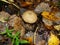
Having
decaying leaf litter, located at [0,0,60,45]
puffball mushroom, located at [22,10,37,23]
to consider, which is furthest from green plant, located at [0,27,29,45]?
puffball mushroom, located at [22,10,37,23]

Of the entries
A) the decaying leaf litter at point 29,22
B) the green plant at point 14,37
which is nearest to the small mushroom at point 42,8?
the decaying leaf litter at point 29,22

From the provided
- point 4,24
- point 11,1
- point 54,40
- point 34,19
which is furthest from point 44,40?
point 11,1

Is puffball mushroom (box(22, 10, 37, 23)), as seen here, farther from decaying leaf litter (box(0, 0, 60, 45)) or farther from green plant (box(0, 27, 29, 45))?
green plant (box(0, 27, 29, 45))

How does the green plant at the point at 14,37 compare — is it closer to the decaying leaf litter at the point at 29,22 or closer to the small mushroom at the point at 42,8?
the decaying leaf litter at the point at 29,22

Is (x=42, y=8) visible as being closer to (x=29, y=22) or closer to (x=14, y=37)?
(x=29, y=22)

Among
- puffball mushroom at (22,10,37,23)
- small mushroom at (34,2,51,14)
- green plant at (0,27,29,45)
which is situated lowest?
green plant at (0,27,29,45)

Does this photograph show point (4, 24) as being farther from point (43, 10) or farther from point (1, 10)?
point (43, 10)

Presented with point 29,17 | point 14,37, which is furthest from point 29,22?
point 14,37
